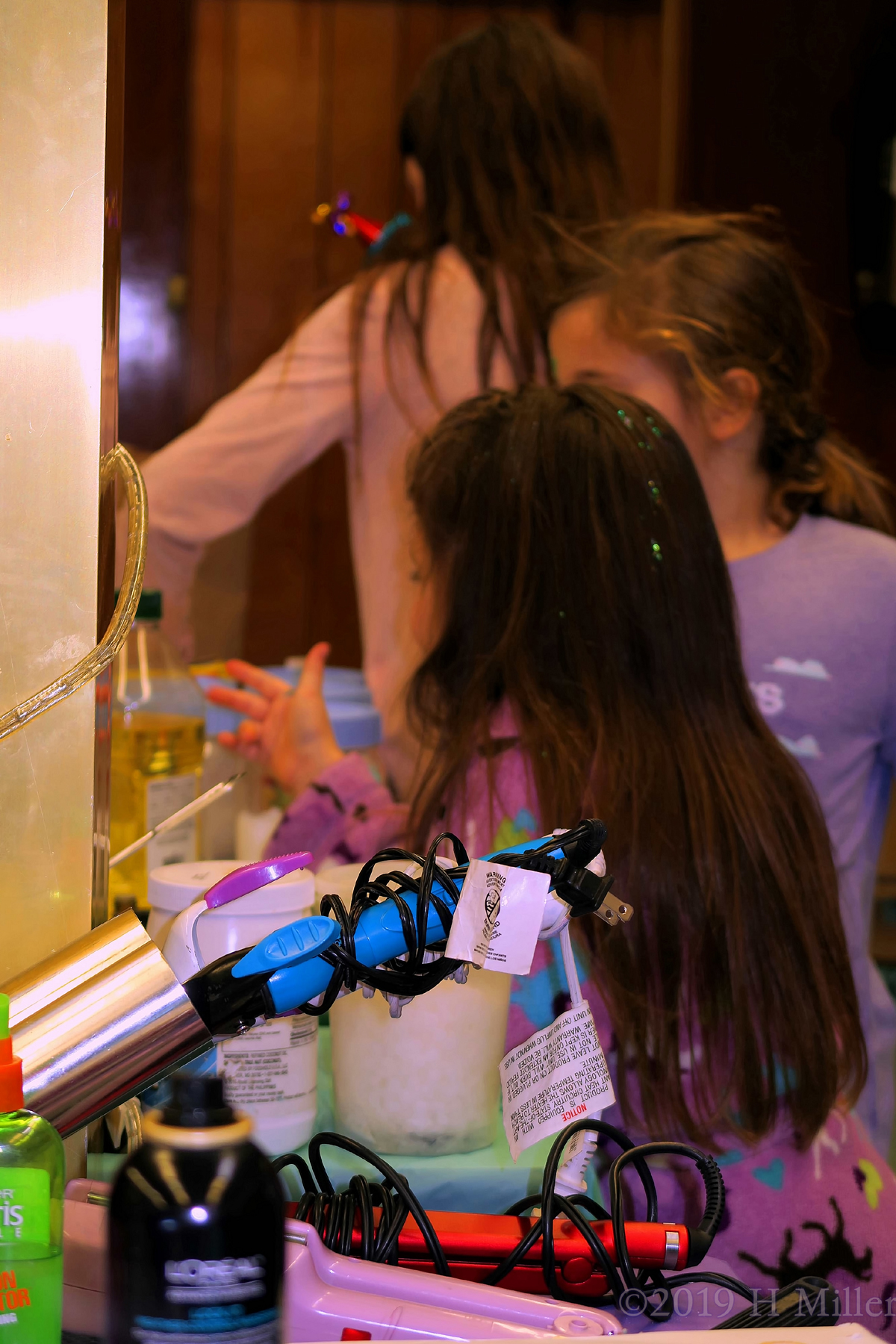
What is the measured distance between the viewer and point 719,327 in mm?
1313

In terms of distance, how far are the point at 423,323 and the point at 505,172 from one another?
204 mm

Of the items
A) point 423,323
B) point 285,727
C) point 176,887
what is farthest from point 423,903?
point 423,323

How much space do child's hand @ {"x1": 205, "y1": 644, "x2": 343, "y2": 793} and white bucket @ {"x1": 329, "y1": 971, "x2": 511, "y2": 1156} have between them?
49 cm

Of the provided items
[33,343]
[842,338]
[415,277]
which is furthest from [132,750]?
[842,338]

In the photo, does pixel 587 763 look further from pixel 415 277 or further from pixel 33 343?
pixel 415 277

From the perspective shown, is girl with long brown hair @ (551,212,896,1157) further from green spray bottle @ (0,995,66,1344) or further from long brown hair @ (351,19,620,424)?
green spray bottle @ (0,995,66,1344)

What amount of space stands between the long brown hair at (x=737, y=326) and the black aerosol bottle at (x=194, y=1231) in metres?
1.07

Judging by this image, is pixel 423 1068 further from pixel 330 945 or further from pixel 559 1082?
pixel 330 945

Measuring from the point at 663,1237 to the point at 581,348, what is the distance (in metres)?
1.01

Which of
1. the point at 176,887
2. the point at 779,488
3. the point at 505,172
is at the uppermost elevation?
the point at 505,172

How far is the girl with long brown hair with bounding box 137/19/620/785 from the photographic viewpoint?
1462 mm

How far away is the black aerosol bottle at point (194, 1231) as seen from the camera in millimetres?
363

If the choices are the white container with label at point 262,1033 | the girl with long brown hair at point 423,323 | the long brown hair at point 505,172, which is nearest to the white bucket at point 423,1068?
the white container with label at point 262,1033

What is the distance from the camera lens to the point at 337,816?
43.5 inches
